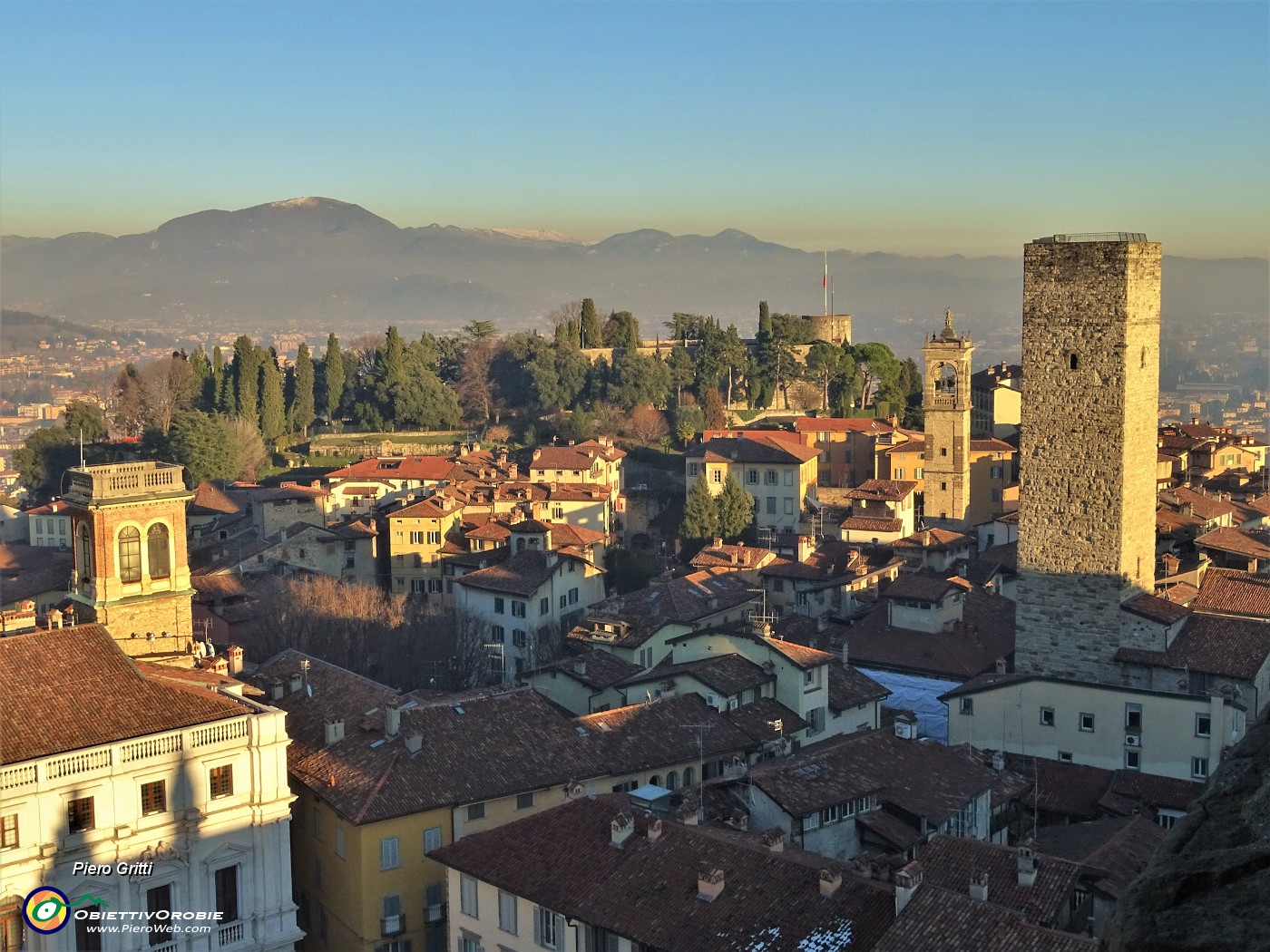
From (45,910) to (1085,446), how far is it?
67.4 feet

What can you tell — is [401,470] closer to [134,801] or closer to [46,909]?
[134,801]

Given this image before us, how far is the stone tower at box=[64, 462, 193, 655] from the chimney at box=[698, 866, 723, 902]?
1091 centimetres

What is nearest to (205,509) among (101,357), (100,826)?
(100,826)

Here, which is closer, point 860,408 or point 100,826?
point 100,826

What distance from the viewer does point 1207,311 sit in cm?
4091

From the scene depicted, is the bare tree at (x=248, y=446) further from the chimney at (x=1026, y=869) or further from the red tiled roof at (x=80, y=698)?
the chimney at (x=1026, y=869)

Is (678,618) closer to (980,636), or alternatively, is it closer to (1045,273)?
(980,636)

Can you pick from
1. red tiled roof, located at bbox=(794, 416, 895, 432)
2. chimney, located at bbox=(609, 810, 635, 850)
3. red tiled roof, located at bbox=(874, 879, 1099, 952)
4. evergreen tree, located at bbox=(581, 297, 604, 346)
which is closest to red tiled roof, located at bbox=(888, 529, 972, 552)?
red tiled roof, located at bbox=(794, 416, 895, 432)

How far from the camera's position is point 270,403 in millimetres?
60812

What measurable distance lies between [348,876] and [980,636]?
59.0 feet

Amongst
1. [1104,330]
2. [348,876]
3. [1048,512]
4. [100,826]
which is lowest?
[348,876]

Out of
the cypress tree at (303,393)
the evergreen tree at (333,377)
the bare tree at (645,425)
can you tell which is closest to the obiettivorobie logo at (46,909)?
the bare tree at (645,425)

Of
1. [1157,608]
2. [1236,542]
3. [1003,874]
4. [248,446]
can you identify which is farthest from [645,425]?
[1003,874]

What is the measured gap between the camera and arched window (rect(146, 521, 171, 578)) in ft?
71.5
